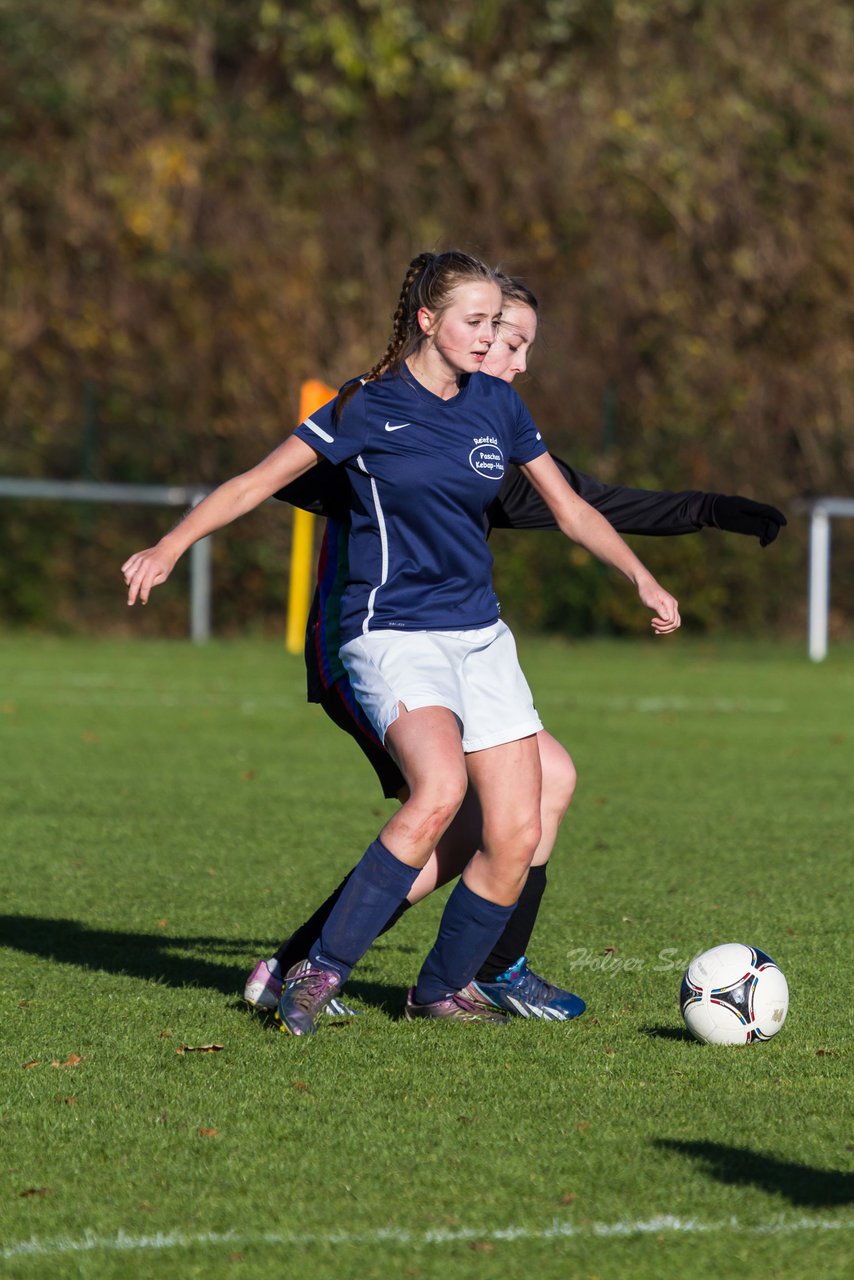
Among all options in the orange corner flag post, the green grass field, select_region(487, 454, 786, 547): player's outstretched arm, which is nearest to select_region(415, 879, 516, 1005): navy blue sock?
the green grass field

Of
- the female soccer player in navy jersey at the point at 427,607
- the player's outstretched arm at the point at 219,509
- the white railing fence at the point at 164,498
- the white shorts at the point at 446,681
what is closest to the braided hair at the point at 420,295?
the female soccer player in navy jersey at the point at 427,607

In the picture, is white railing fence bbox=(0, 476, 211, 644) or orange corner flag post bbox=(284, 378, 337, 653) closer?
orange corner flag post bbox=(284, 378, 337, 653)

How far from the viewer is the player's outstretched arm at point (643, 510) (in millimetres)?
5297

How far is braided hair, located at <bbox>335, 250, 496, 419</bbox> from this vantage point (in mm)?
4918

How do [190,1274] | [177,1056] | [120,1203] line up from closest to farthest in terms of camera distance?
[190,1274] → [120,1203] → [177,1056]

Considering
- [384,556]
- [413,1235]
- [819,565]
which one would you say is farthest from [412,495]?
[819,565]

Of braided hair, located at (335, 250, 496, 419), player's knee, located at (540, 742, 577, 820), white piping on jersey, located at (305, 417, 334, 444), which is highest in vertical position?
braided hair, located at (335, 250, 496, 419)

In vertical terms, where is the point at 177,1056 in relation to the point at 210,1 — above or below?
below

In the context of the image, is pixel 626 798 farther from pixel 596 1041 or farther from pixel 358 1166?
pixel 358 1166

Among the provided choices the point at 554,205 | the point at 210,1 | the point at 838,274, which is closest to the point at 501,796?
the point at 838,274

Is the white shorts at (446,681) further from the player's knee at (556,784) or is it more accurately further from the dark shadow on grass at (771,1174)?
the dark shadow on grass at (771,1174)

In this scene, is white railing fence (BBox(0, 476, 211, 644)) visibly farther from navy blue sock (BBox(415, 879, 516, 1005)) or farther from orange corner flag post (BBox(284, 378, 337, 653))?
navy blue sock (BBox(415, 879, 516, 1005))

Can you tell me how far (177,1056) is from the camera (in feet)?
15.7

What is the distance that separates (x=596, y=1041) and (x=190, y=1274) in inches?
75.6
